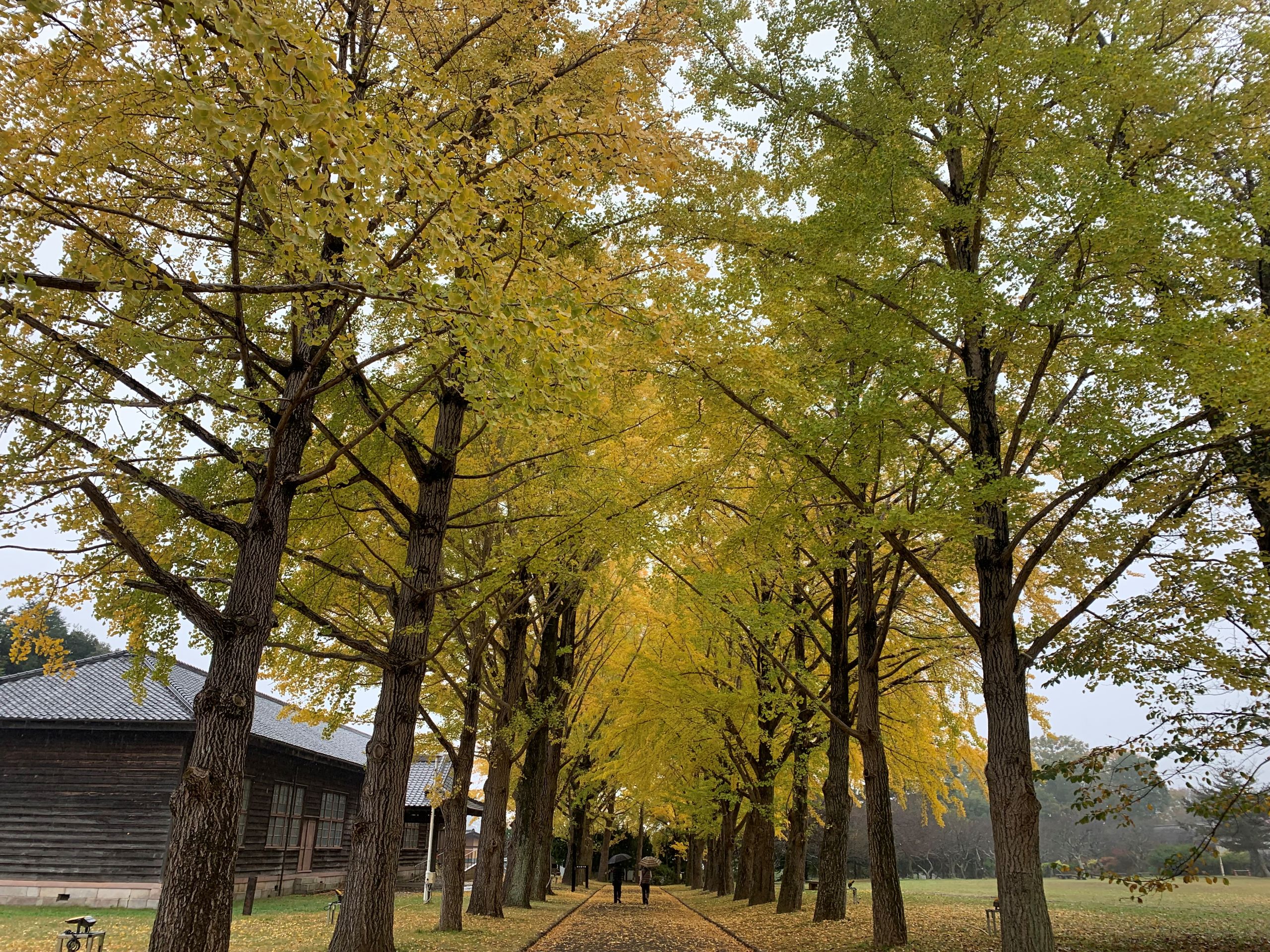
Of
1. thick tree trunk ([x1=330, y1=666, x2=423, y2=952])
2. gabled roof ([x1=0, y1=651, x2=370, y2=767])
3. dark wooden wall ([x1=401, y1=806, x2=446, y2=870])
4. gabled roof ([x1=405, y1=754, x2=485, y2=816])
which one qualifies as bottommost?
dark wooden wall ([x1=401, y1=806, x2=446, y2=870])

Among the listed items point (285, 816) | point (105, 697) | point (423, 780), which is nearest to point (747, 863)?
point (285, 816)

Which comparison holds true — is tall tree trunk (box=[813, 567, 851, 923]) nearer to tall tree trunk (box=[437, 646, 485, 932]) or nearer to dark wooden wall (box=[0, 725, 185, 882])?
tall tree trunk (box=[437, 646, 485, 932])

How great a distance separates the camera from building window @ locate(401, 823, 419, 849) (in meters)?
29.5

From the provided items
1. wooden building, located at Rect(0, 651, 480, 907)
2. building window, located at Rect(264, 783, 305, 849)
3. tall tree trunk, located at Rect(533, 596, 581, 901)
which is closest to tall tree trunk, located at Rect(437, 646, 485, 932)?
wooden building, located at Rect(0, 651, 480, 907)

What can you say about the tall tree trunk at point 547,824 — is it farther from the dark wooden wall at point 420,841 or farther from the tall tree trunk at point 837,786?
the tall tree trunk at point 837,786

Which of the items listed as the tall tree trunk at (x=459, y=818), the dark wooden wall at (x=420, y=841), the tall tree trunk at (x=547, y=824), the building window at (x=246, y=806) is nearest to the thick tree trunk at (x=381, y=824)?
the tall tree trunk at (x=459, y=818)

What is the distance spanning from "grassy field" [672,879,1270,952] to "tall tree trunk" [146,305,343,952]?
8.10 metres

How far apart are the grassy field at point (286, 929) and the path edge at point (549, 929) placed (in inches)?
2.4

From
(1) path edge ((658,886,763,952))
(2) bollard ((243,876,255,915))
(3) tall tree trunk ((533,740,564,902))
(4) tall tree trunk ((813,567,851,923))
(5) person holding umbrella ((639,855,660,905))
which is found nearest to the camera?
(1) path edge ((658,886,763,952))

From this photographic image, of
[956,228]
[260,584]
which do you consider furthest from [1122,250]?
[260,584]

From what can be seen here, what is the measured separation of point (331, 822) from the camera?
964 inches

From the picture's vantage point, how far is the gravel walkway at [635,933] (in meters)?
11.8

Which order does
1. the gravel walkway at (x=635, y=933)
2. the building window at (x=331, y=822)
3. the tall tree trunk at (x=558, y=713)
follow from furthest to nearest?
1. the building window at (x=331, y=822)
2. the tall tree trunk at (x=558, y=713)
3. the gravel walkway at (x=635, y=933)

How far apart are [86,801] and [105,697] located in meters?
2.26
